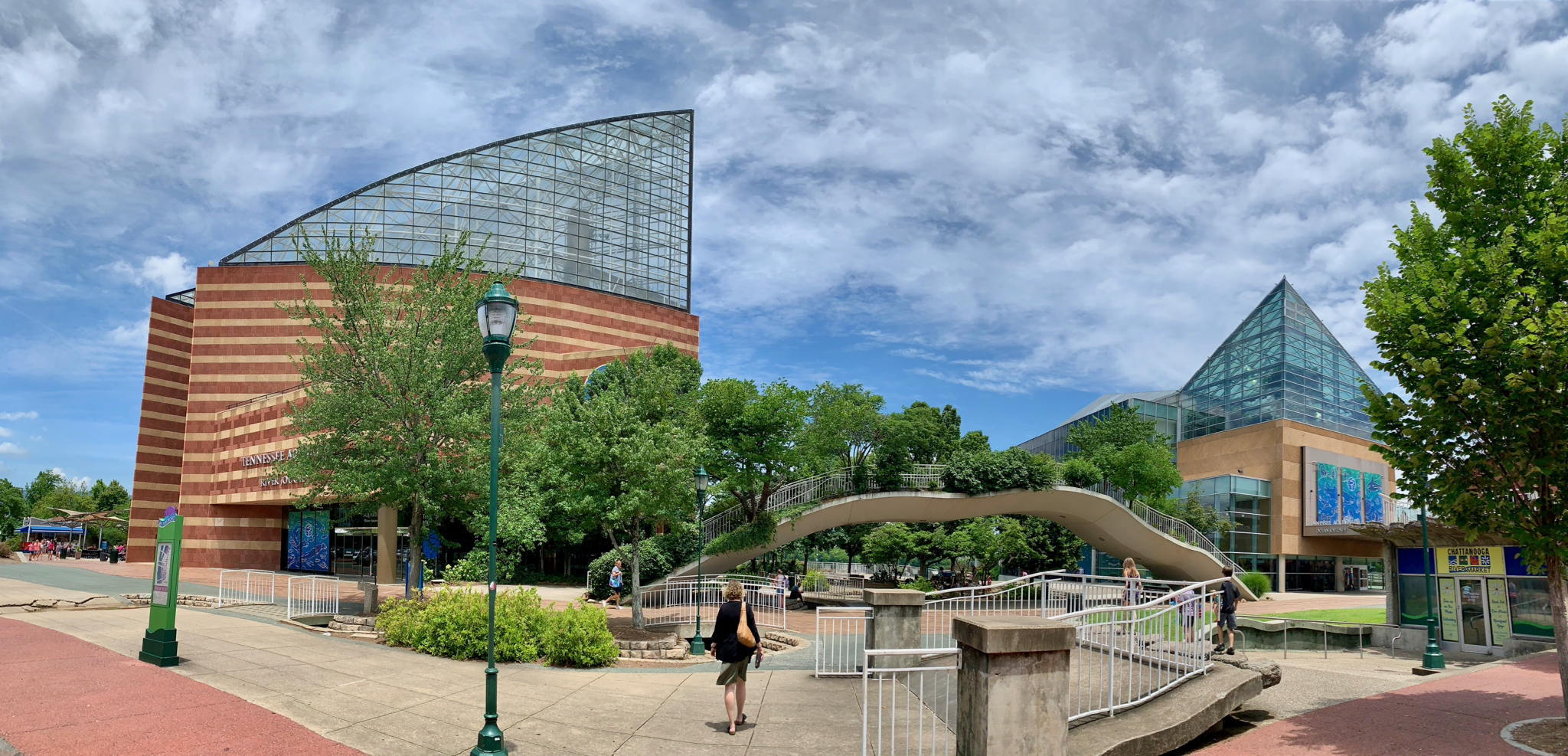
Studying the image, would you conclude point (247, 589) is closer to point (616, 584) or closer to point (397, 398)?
point (397, 398)

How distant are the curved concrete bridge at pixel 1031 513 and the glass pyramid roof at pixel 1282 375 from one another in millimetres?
16457

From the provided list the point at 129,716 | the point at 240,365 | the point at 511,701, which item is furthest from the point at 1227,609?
the point at 240,365

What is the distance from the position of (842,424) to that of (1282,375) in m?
31.9

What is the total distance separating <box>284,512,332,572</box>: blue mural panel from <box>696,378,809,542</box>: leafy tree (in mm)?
26119

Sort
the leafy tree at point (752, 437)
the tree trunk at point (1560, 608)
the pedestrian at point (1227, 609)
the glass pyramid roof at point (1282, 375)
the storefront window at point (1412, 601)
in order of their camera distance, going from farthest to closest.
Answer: the glass pyramid roof at point (1282, 375)
the leafy tree at point (752, 437)
the storefront window at point (1412, 601)
the pedestrian at point (1227, 609)
the tree trunk at point (1560, 608)

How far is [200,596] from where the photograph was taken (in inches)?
880

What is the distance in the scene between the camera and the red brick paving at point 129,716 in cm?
752

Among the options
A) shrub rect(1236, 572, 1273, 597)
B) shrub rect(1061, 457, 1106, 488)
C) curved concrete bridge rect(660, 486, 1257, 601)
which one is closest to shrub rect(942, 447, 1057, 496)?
curved concrete bridge rect(660, 486, 1257, 601)

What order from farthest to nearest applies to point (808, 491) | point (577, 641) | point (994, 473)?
point (994, 473) → point (808, 491) → point (577, 641)

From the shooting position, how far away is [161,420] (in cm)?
5191

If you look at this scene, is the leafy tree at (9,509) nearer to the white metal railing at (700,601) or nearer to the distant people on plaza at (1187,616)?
the white metal railing at (700,601)

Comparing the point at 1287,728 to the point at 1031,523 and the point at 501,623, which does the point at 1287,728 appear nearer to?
the point at 501,623

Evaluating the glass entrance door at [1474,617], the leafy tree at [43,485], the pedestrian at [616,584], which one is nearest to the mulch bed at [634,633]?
the pedestrian at [616,584]

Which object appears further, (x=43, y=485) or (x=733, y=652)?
(x=43, y=485)
